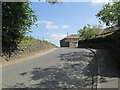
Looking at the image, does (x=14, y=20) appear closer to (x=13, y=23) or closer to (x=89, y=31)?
(x=13, y=23)

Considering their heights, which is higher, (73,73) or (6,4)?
(6,4)

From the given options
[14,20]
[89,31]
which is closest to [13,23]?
[14,20]

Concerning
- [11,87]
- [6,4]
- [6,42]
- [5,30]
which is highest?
[6,4]

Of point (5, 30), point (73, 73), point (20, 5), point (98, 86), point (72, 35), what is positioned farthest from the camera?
point (72, 35)

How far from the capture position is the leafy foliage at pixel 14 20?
771 centimetres

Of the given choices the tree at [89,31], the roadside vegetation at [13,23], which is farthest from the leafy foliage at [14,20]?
the tree at [89,31]

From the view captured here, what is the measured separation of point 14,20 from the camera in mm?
8070

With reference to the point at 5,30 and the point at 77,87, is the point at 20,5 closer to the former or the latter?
the point at 5,30

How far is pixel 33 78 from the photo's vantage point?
18.2 ft

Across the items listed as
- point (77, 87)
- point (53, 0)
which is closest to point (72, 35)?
point (53, 0)

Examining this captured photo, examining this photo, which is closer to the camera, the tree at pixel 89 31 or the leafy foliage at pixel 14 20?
the leafy foliage at pixel 14 20

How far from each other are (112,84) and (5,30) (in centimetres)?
668

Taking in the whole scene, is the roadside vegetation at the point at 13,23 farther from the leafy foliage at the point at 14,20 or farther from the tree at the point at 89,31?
the tree at the point at 89,31

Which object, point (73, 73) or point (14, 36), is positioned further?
point (14, 36)
